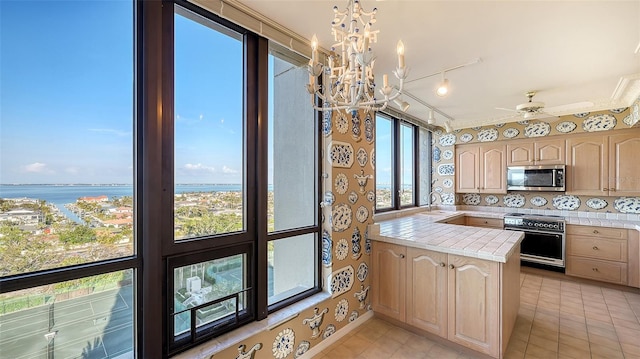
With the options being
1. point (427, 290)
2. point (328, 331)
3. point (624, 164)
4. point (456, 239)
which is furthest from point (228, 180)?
point (624, 164)

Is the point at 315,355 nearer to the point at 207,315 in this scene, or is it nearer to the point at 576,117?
the point at 207,315

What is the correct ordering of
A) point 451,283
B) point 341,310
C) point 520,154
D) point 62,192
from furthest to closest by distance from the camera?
point 520,154, point 341,310, point 451,283, point 62,192

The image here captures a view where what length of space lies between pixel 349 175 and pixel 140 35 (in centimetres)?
169

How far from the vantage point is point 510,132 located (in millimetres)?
4305

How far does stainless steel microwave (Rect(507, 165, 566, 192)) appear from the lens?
3.83m

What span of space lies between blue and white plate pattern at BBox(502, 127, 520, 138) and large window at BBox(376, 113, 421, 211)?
4.52 feet

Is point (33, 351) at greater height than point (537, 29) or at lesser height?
lesser

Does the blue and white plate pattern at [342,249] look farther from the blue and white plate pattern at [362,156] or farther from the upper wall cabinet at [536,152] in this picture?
the upper wall cabinet at [536,152]

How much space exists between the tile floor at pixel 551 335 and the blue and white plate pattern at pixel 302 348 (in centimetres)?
12

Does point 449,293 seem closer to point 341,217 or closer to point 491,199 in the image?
point 341,217

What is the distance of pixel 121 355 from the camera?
52.4 inches

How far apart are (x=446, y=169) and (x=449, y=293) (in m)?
3.25

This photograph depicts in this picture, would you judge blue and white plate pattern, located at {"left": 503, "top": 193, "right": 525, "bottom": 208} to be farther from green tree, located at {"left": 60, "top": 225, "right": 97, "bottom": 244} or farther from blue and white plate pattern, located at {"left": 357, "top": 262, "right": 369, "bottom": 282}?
→ green tree, located at {"left": 60, "top": 225, "right": 97, "bottom": 244}

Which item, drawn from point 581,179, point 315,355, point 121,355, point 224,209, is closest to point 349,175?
point 224,209
